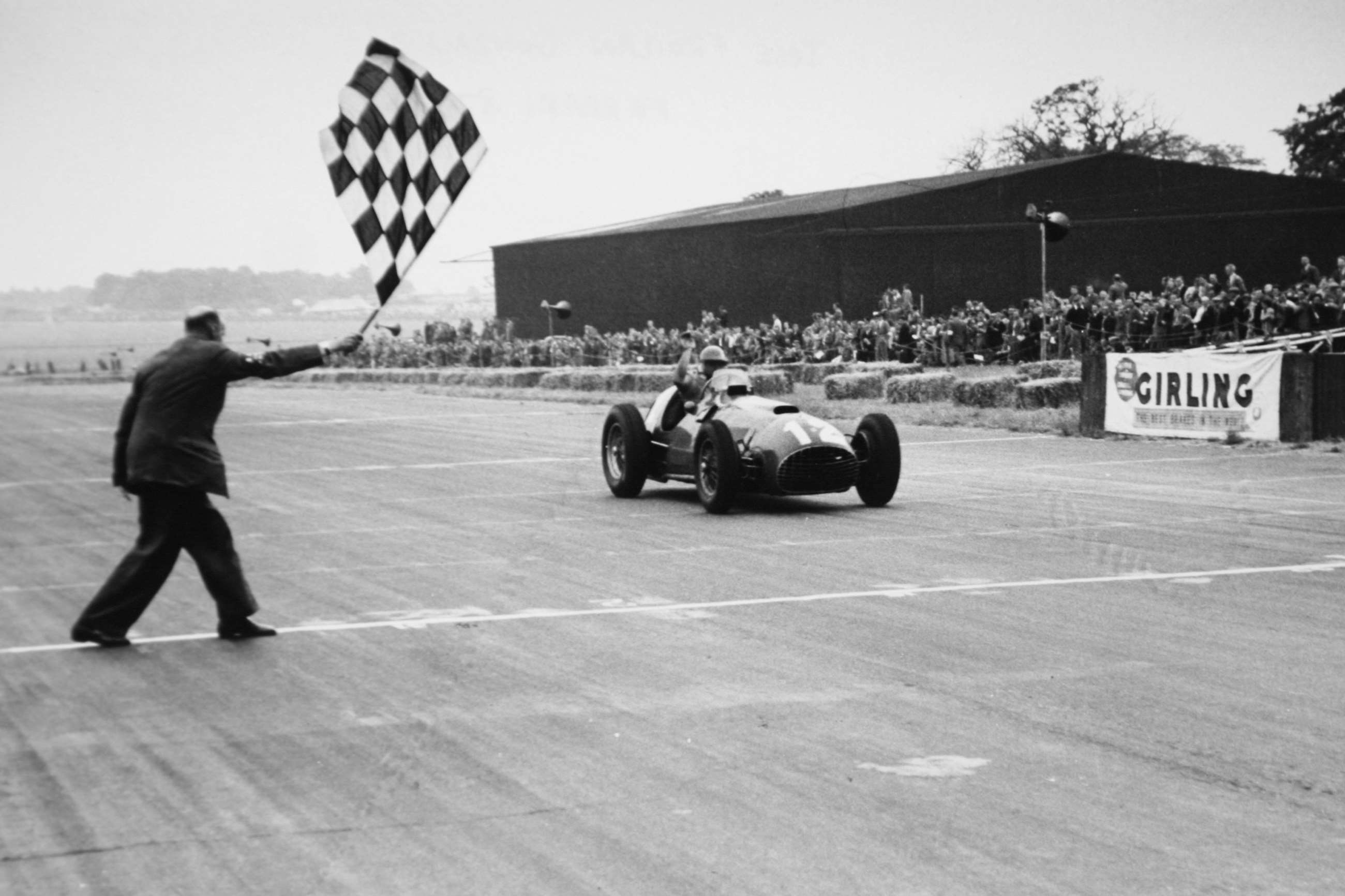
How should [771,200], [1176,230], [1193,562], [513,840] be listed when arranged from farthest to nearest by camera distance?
[771,200] < [1176,230] < [1193,562] < [513,840]

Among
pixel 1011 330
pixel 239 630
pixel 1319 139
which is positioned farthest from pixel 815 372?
pixel 1319 139

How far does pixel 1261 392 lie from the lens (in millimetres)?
20094

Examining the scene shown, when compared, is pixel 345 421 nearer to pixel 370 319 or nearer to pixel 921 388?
pixel 921 388

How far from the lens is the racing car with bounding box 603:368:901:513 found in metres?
13.5

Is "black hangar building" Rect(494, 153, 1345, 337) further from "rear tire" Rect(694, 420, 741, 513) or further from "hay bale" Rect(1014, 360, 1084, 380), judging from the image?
"rear tire" Rect(694, 420, 741, 513)

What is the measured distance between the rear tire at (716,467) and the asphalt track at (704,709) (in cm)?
26

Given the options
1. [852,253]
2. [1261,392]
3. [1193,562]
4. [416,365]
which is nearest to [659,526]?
[1193,562]

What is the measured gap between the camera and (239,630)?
8.31m

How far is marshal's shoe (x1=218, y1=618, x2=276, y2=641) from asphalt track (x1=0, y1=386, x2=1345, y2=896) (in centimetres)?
15

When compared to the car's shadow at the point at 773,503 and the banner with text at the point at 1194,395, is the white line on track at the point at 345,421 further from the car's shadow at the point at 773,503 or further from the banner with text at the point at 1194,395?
the car's shadow at the point at 773,503

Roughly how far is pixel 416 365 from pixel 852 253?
2008 centimetres

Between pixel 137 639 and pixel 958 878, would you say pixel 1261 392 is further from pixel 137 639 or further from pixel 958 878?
pixel 958 878

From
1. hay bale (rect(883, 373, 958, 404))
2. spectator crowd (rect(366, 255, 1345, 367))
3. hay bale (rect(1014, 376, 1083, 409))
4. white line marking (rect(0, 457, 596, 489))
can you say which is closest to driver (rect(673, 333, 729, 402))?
white line marking (rect(0, 457, 596, 489))

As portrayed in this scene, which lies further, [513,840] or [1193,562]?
[1193,562]
